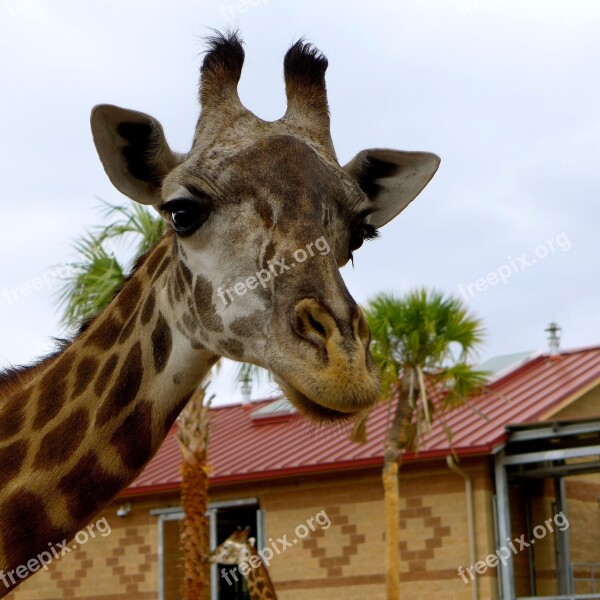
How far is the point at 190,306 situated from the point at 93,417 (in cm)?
53

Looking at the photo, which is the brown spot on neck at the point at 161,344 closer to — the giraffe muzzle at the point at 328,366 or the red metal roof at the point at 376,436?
the giraffe muzzle at the point at 328,366

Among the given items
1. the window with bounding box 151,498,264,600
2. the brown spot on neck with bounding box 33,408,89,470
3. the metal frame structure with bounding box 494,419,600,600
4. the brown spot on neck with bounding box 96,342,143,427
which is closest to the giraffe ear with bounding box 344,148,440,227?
the brown spot on neck with bounding box 96,342,143,427

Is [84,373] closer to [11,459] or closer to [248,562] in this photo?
[11,459]

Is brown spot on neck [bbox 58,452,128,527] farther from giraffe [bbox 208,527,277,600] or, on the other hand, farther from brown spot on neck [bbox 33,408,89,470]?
giraffe [bbox 208,527,277,600]

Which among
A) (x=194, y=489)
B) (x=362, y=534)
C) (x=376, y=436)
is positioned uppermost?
(x=376, y=436)

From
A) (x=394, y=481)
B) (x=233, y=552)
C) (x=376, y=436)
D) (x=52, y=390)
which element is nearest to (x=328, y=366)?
(x=52, y=390)

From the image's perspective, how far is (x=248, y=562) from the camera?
693 inches

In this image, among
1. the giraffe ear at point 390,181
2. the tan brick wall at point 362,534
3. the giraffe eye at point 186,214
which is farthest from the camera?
the tan brick wall at point 362,534

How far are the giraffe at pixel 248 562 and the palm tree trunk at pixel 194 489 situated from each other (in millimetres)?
371

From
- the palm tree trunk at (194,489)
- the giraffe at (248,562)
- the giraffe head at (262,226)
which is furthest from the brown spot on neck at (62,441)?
the palm tree trunk at (194,489)

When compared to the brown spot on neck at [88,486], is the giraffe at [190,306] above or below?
above

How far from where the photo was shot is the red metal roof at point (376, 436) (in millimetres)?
21141

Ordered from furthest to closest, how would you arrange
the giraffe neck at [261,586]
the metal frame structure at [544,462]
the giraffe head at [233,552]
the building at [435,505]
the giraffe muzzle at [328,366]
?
the building at [435,505]
the metal frame structure at [544,462]
the giraffe head at [233,552]
the giraffe neck at [261,586]
the giraffe muzzle at [328,366]

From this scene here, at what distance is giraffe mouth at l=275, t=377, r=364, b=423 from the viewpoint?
139 inches
